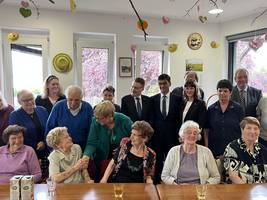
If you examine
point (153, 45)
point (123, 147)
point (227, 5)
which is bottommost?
point (123, 147)

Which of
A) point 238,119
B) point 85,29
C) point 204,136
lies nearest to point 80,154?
point 204,136

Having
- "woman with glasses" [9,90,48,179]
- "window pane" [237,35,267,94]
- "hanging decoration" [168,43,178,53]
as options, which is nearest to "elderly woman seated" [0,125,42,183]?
"woman with glasses" [9,90,48,179]

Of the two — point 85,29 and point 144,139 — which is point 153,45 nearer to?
point 85,29

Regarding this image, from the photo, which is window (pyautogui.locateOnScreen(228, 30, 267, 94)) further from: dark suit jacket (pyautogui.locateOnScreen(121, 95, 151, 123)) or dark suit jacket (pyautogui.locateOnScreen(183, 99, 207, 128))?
dark suit jacket (pyautogui.locateOnScreen(121, 95, 151, 123))

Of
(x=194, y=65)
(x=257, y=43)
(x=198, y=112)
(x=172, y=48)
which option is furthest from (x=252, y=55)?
(x=198, y=112)

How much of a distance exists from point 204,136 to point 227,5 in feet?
7.11

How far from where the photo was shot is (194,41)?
227 inches

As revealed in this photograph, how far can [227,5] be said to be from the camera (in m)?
4.55

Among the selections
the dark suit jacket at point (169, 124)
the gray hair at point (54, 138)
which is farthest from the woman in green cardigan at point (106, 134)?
the dark suit jacket at point (169, 124)

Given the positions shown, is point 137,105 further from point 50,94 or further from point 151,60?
point 151,60

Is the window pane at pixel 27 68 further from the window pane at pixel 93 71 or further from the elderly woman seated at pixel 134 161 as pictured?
the elderly woman seated at pixel 134 161

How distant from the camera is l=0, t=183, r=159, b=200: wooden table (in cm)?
206

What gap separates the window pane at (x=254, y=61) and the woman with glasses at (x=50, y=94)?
10.3 ft

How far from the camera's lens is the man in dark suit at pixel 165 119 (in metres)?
3.63
